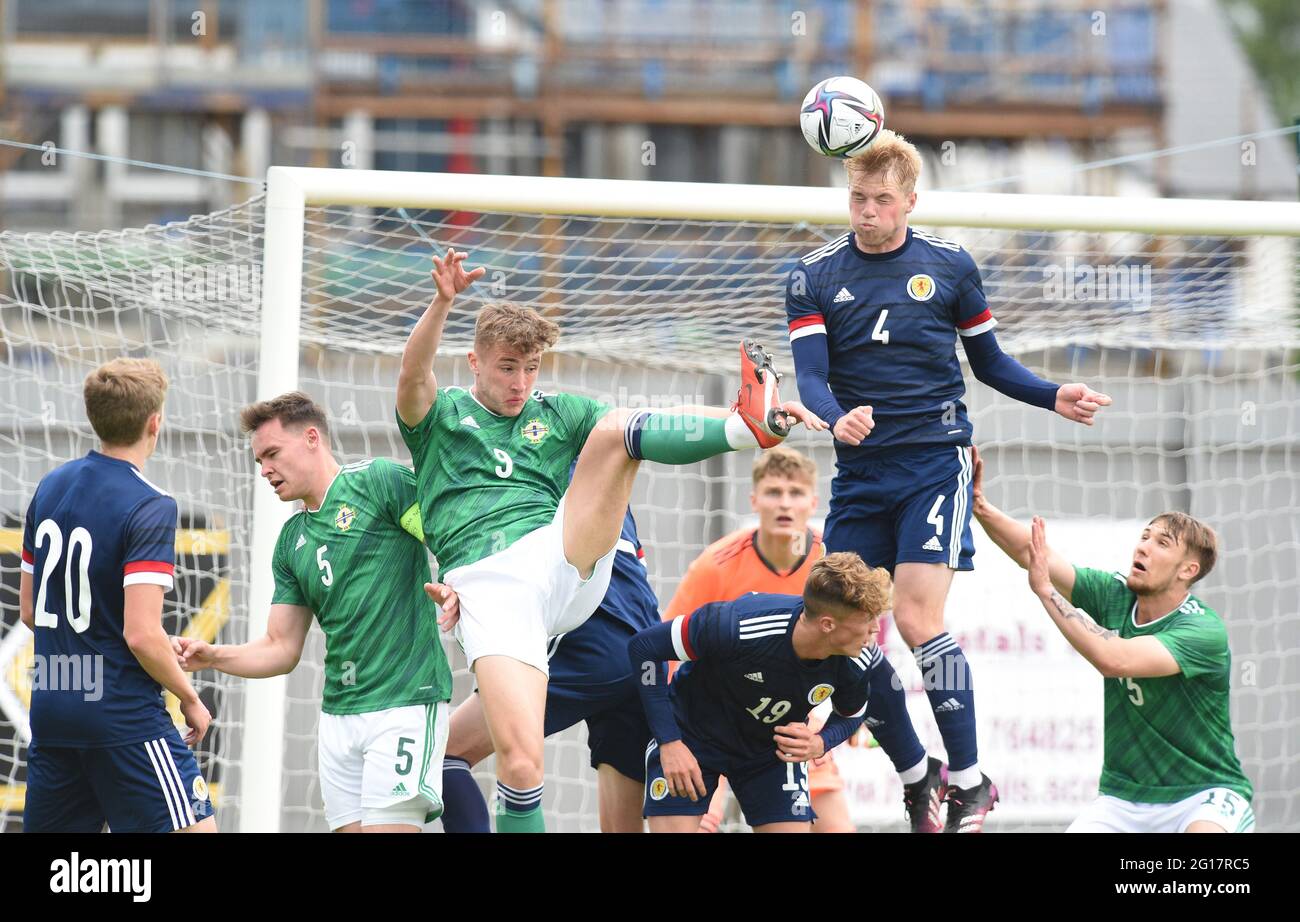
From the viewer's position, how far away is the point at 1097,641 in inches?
195

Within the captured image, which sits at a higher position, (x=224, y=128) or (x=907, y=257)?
(x=224, y=128)

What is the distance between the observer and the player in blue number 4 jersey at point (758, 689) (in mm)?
4746

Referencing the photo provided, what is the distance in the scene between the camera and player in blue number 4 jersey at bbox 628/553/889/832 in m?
4.75

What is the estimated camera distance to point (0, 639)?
7.02 meters

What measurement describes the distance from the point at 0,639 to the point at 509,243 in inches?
324

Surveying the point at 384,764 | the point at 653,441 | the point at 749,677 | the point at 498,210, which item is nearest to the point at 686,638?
the point at 749,677

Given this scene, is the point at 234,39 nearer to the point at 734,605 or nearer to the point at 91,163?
the point at 91,163

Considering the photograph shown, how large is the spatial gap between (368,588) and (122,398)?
0.94 metres

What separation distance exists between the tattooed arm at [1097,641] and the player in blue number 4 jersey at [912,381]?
24 centimetres

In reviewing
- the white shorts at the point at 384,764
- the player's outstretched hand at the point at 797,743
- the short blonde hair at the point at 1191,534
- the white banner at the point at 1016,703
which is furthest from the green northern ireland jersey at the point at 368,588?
the white banner at the point at 1016,703

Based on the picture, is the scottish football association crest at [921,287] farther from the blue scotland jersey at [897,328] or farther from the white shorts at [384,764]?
the white shorts at [384,764]

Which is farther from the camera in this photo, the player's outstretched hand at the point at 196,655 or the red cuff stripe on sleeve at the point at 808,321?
the red cuff stripe on sleeve at the point at 808,321

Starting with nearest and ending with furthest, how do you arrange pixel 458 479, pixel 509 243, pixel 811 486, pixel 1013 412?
pixel 458 479 → pixel 811 486 → pixel 1013 412 → pixel 509 243
